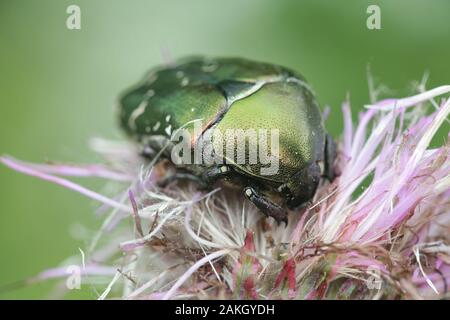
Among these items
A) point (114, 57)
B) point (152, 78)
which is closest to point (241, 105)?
point (152, 78)

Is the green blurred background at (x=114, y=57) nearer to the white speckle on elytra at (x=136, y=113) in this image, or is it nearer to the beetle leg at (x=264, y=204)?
the white speckle on elytra at (x=136, y=113)

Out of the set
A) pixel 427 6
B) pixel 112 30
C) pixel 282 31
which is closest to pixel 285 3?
pixel 282 31

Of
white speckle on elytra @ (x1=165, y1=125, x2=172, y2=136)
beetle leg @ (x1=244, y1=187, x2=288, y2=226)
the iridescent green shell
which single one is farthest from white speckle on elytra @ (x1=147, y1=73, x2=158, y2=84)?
beetle leg @ (x1=244, y1=187, x2=288, y2=226)

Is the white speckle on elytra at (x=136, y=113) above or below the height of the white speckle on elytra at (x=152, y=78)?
below

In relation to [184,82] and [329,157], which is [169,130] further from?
[329,157]

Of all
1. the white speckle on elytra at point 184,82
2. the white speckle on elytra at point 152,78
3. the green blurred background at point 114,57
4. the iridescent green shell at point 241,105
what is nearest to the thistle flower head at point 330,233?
the iridescent green shell at point 241,105
